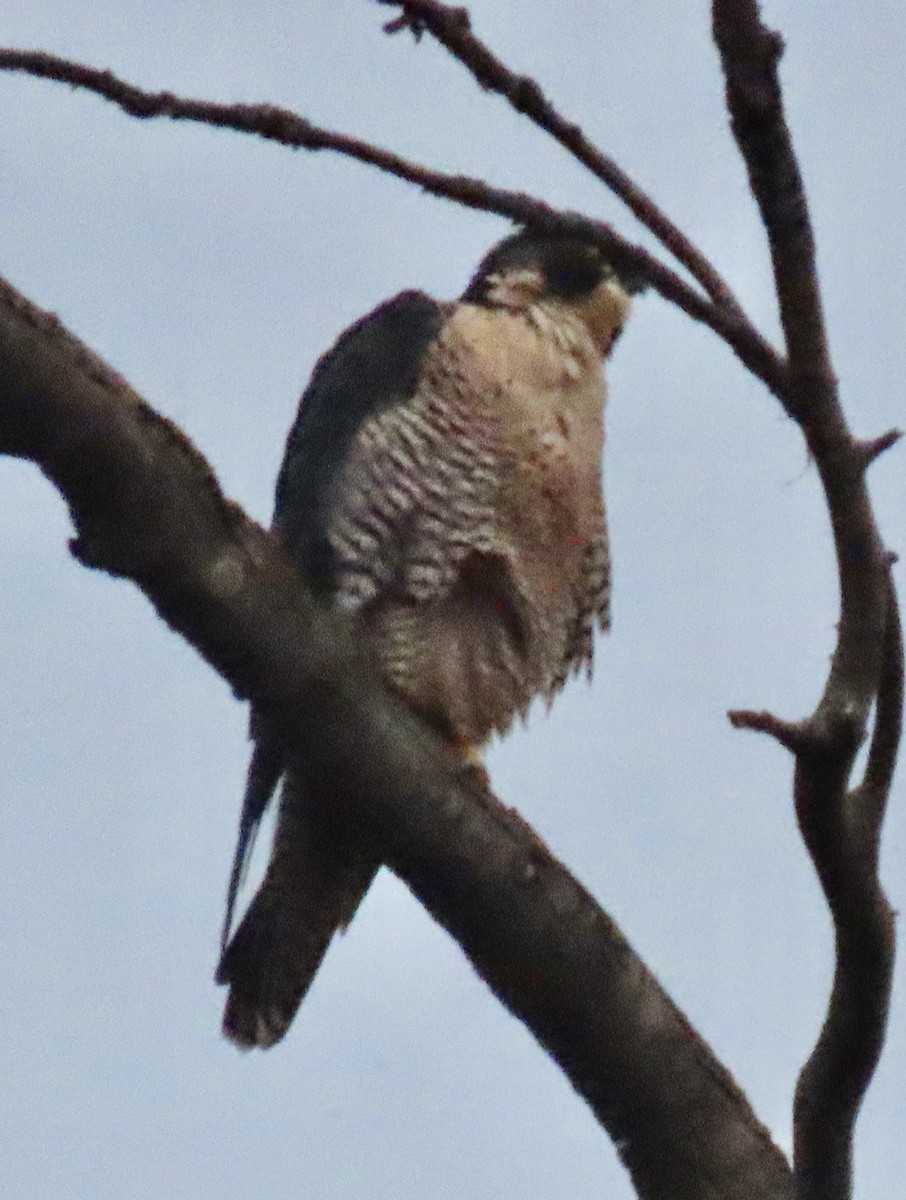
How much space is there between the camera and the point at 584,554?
562 centimetres

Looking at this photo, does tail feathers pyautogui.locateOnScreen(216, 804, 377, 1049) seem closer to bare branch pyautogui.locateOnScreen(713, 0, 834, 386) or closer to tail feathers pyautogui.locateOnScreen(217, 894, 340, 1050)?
tail feathers pyautogui.locateOnScreen(217, 894, 340, 1050)

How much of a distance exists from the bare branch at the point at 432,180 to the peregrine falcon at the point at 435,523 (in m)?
2.43

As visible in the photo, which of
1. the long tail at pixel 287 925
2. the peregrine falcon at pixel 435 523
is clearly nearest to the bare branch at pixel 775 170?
the peregrine falcon at pixel 435 523

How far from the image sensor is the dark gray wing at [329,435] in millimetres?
5301

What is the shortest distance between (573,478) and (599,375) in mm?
342

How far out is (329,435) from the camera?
5414mm

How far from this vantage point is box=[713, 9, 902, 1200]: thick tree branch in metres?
2.57

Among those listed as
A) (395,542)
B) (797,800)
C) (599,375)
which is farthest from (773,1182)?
(599,375)

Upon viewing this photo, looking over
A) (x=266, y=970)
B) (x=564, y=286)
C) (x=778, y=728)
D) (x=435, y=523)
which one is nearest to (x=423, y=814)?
(x=778, y=728)

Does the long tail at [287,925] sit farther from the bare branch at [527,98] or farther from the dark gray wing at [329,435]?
the bare branch at [527,98]

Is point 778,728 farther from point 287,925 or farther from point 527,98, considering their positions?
point 287,925

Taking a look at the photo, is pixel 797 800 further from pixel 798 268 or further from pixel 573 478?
pixel 573 478

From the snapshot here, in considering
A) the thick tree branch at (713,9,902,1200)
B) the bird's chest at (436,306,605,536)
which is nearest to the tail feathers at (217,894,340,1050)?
the bird's chest at (436,306,605,536)

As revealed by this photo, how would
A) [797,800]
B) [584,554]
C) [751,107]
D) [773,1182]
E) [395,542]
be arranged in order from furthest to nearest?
1. [584,554]
2. [395,542]
3. [773,1182]
4. [797,800]
5. [751,107]
